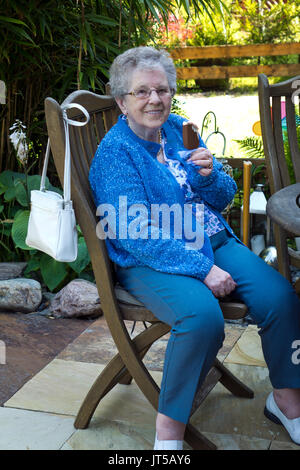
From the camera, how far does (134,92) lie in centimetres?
215

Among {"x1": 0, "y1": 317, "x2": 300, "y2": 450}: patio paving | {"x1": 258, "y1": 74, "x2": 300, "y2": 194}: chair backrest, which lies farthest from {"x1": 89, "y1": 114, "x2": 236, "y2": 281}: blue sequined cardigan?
{"x1": 0, "y1": 317, "x2": 300, "y2": 450}: patio paving

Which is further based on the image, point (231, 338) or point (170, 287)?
point (231, 338)

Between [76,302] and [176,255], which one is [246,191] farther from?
[176,255]

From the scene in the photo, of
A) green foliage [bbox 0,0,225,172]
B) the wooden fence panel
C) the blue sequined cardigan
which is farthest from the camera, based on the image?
the wooden fence panel

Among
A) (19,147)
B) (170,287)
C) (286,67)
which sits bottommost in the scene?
(170,287)

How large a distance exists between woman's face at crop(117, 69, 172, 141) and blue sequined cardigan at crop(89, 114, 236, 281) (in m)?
0.05

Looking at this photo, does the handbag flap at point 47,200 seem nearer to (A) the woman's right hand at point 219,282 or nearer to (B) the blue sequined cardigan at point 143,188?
(B) the blue sequined cardigan at point 143,188

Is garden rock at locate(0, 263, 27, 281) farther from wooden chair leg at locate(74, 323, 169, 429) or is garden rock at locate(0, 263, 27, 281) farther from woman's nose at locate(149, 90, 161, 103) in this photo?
woman's nose at locate(149, 90, 161, 103)

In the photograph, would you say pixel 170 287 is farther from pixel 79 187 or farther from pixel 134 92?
pixel 134 92

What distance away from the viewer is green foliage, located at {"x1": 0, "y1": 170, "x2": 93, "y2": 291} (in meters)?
3.72

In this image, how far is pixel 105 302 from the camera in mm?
2111

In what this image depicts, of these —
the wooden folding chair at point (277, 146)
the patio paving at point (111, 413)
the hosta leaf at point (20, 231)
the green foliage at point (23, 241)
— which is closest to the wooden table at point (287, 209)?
the wooden folding chair at point (277, 146)
